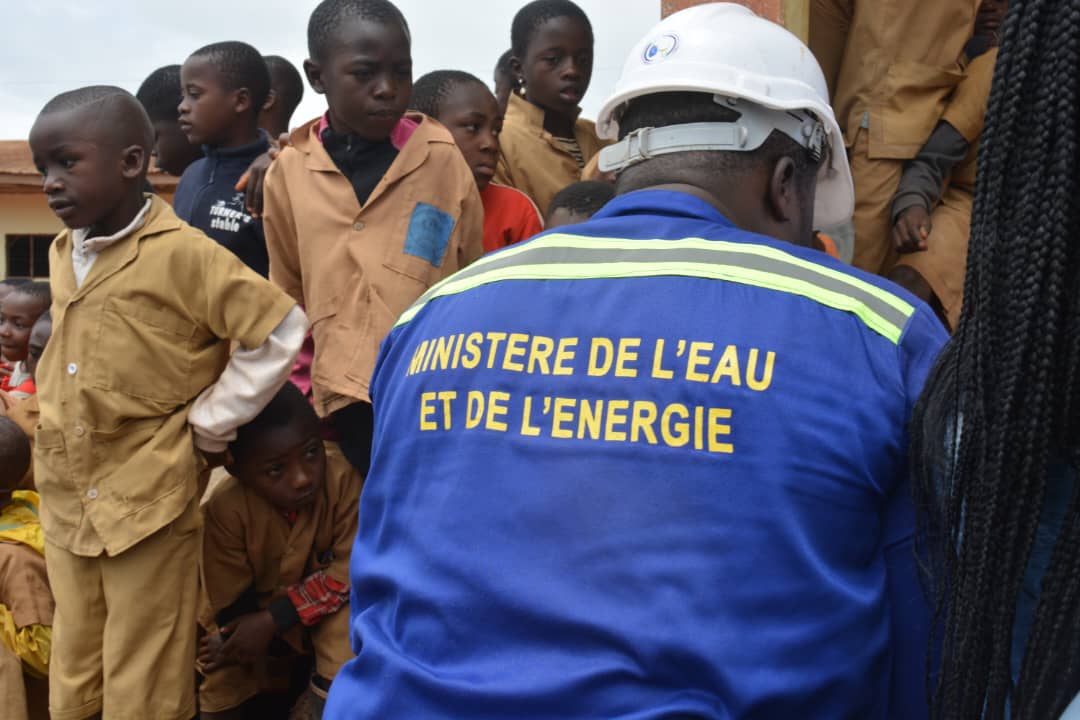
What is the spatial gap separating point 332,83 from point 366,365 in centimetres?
90

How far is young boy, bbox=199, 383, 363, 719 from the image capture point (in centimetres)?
336

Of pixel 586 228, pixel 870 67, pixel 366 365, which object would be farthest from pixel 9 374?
pixel 586 228

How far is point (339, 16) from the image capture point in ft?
11.1

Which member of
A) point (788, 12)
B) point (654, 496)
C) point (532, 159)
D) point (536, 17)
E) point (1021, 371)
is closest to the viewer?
point (1021, 371)

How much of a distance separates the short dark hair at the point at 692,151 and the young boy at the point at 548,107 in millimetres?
2267

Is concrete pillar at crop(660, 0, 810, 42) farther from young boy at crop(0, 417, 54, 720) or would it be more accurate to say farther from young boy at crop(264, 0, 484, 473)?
young boy at crop(0, 417, 54, 720)

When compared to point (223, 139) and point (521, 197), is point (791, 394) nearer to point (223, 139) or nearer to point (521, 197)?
point (521, 197)

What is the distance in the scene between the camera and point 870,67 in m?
3.65

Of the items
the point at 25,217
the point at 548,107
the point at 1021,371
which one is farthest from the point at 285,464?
the point at 25,217

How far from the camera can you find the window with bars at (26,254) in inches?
448

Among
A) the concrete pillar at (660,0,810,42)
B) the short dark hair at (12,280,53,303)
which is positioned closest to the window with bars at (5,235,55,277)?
the short dark hair at (12,280,53,303)

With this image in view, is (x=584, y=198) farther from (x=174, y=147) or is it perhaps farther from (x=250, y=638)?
(x=174, y=147)

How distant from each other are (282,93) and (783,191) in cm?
389

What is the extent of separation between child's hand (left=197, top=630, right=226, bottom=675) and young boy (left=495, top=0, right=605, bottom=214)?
1905mm
